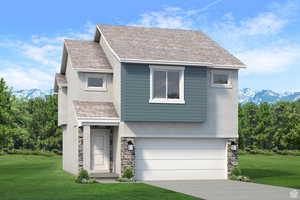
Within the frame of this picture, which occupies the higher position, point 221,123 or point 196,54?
point 196,54

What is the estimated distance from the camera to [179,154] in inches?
928

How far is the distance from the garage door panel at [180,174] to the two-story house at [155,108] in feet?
0.15

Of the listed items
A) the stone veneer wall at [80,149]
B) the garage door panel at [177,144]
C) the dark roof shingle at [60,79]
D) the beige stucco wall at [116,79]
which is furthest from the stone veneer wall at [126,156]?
the dark roof shingle at [60,79]

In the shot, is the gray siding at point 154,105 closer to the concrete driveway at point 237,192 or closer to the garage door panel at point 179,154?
the garage door panel at point 179,154

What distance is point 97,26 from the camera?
1055 inches

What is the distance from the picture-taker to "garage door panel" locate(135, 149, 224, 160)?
23.0 metres

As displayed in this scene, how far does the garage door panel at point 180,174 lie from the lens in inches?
906

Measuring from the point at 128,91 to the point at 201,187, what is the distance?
5636 mm

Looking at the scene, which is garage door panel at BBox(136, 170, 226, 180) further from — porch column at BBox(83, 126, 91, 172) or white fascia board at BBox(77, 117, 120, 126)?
white fascia board at BBox(77, 117, 120, 126)

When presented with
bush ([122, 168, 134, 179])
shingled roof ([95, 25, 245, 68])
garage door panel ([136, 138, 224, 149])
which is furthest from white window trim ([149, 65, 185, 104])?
bush ([122, 168, 134, 179])

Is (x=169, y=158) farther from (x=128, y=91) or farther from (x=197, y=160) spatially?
(x=128, y=91)

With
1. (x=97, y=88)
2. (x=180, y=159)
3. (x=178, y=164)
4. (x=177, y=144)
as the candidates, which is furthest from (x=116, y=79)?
(x=178, y=164)

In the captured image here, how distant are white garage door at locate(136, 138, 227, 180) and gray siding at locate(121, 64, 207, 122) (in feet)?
4.11

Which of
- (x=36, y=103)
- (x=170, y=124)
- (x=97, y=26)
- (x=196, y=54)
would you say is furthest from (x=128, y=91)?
(x=36, y=103)
